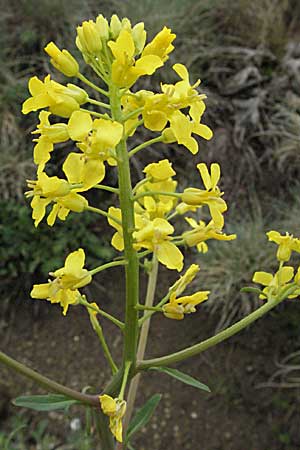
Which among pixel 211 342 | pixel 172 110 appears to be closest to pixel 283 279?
pixel 211 342

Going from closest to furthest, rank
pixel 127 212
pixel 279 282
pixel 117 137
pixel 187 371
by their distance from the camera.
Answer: pixel 117 137
pixel 127 212
pixel 279 282
pixel 187 371

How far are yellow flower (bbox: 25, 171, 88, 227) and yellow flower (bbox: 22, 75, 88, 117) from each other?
106 mm

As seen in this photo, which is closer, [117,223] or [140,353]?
[117,223]

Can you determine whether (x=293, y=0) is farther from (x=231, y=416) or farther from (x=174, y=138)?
(x=174, y=138)

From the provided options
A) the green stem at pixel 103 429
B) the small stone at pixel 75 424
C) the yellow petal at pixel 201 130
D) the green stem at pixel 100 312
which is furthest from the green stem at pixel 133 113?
the small stone at pixel 75 424

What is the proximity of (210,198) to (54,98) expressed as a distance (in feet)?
0.99

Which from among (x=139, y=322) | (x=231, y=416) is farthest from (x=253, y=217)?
(x=139, y=322)

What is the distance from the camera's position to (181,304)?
1036mm

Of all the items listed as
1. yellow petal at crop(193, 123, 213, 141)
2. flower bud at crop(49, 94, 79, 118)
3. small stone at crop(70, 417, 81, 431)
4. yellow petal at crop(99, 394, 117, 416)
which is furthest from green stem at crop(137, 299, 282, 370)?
small stone at crop(70, 417, 81, 431)

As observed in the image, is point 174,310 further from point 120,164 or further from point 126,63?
point 126,63

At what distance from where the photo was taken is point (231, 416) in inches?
107

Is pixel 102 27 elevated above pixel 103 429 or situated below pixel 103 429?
above

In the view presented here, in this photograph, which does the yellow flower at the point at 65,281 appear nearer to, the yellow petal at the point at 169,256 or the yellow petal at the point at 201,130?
the yellow petal at the point at 169,256

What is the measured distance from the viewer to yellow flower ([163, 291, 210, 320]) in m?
1.02
